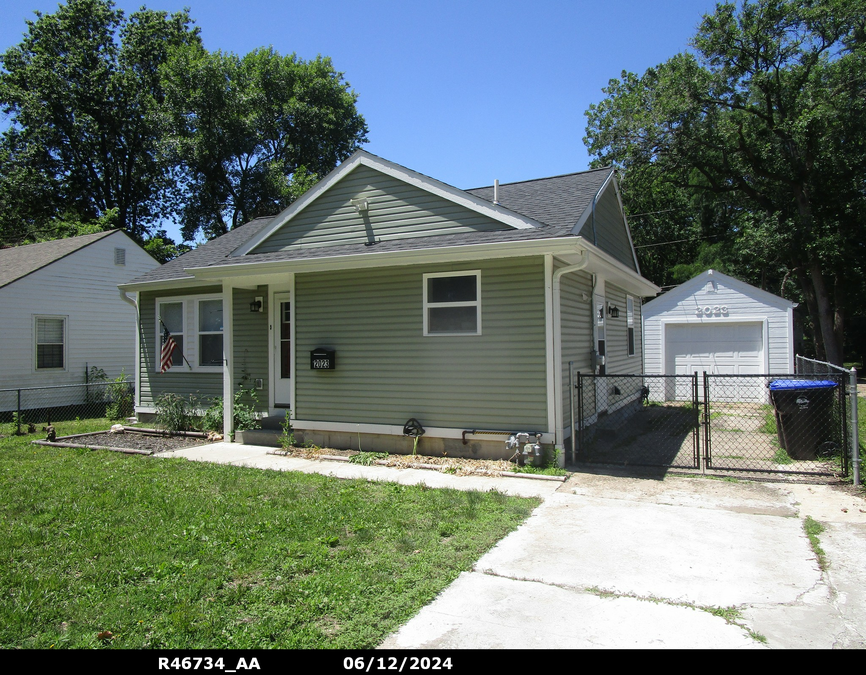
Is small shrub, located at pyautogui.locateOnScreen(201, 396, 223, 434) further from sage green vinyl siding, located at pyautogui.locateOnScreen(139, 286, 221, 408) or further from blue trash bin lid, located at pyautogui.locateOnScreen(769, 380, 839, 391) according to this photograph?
blue trash bin lid, located at pyautogui.locateOnScreen(769, 380, 839, 391)

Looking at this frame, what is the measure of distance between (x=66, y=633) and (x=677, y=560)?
4199 millimetres

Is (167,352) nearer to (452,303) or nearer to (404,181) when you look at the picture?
(404,181)

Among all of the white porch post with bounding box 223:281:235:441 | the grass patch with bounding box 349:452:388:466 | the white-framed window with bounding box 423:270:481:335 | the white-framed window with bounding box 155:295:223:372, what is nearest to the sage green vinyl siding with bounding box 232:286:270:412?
the white porch post with bounding box 223:281:235:441

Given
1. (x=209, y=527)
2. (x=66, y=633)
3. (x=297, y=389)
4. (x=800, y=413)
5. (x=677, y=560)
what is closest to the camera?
(x=66, y=633)

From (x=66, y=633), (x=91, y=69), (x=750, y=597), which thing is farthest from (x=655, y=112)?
(x=91, y=69)

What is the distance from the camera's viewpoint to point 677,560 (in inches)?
173

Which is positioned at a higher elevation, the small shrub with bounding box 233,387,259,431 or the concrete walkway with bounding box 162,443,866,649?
the small shrub with bounding box 233,387,259,431

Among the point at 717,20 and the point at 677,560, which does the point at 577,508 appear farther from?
the point at 717,20

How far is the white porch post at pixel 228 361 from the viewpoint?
A: 399 inches

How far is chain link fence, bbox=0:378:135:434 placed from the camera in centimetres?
1409

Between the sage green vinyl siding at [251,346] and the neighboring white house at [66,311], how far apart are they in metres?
7.84

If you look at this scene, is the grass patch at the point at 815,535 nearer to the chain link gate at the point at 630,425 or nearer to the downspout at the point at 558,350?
the chain link gate at the point at 630,425

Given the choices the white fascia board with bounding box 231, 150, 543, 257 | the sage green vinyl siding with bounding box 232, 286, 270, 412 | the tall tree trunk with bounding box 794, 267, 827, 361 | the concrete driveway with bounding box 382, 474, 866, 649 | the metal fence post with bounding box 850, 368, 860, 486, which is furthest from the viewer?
the tall tree trunk with bounding box 794, 267, 827, 361

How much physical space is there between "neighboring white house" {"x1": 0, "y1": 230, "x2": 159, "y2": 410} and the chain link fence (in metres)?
0.20
